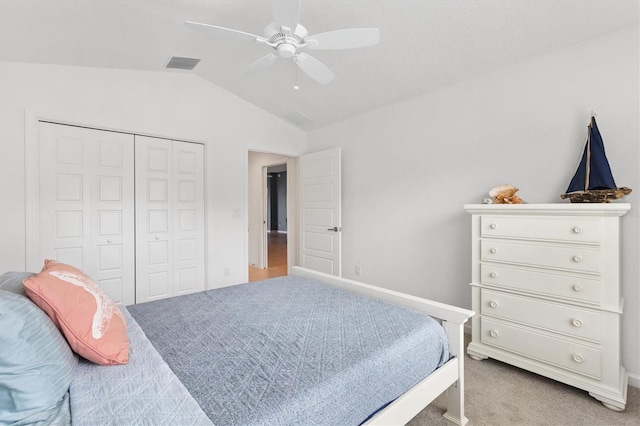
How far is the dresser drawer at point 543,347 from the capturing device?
1.94 m

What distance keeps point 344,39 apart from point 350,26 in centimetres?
71

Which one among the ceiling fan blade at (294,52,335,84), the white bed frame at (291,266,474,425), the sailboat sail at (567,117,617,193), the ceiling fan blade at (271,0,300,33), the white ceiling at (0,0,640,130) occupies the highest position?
the white ceiling at (0,0,640,130)

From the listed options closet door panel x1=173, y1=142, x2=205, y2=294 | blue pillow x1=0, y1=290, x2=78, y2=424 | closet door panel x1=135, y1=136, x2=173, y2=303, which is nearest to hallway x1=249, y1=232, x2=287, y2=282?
closet door panel x1=173, y1=142, x2=205, y2=294

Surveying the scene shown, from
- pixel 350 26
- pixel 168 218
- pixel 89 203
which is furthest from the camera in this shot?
pixel 168 218

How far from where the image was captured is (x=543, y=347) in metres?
2.11

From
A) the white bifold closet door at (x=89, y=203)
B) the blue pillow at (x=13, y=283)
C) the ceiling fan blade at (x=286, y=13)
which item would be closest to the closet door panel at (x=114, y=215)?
the white bifold closet door at (x=89, y=203)

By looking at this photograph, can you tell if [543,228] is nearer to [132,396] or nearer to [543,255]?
[543,255]

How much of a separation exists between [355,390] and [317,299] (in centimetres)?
86

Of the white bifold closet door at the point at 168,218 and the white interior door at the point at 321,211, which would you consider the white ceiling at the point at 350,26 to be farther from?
the white interior door at the point at 321,211

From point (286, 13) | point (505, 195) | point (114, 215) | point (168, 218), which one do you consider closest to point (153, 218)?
point (168, 218)

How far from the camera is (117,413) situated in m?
0.84

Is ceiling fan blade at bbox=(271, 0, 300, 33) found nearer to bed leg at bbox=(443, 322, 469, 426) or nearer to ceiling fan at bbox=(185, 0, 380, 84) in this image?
ceiling fan at bbox=(185, 0, 380, 84)

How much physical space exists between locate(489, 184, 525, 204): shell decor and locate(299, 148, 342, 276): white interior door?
6.37 feet

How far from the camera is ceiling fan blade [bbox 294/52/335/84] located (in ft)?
6.82
